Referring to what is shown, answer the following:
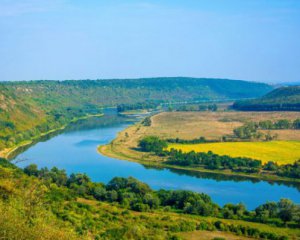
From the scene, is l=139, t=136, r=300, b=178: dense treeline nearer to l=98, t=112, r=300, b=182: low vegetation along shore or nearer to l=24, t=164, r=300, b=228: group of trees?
l=98, t=112, r=300, b=182: low vegetation along shore

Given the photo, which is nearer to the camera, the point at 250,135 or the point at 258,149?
the point at 258,149

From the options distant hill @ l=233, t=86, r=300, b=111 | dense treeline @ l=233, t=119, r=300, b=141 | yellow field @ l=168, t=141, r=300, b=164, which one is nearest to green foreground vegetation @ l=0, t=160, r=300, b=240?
yellow field @ l=168, t=141, r=300, b=164

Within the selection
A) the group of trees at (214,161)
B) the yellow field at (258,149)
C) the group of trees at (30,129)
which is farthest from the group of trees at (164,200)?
the group of trees at (30,129)

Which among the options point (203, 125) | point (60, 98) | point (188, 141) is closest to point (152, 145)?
point (188, 141)

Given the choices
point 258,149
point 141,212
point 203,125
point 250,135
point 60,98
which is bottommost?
point 141,212

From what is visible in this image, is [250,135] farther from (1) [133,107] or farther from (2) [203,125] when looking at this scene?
(1) [133,107]

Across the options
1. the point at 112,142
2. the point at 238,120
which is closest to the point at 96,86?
the point at 238,120

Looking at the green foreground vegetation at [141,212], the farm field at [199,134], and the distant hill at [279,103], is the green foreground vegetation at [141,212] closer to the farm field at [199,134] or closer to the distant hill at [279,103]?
the farm field at [199,134]

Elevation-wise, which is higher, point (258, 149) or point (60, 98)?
point (60, 98)
